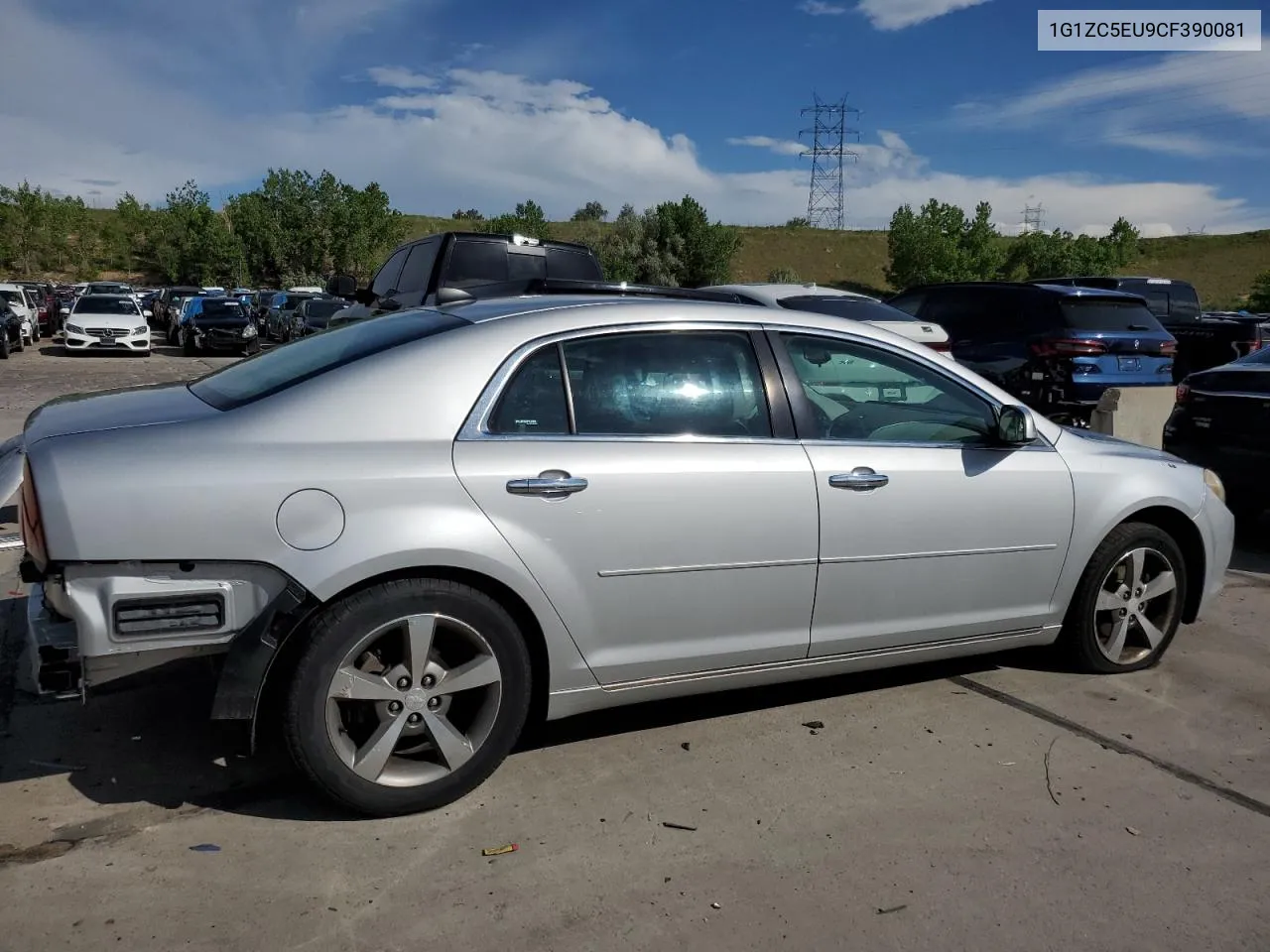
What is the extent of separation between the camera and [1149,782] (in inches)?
143

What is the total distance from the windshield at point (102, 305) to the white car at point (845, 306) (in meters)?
19.5

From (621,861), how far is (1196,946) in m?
1.60

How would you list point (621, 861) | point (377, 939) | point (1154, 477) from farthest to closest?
1. point (1154, 477)
2. point (621, 861)
3. point (377, 939)

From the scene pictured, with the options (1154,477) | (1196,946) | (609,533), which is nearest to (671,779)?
(609,533)

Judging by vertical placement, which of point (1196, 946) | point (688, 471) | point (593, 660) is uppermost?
point (688, 471)

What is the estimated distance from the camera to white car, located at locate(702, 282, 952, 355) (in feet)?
31.8

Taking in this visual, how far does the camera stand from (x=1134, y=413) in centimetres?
916

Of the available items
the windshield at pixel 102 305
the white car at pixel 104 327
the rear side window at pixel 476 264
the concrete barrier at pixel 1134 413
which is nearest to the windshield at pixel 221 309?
the white car at pixel 104 327

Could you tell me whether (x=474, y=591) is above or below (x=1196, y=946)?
above

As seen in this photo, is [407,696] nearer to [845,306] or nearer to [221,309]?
[845,306]

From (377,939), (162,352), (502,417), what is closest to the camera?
(377,939)

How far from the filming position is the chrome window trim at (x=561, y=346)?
10.8ft

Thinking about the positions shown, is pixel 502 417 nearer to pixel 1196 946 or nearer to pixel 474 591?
pixel 474 591

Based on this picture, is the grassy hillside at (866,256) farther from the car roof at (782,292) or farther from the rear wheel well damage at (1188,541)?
the rear wheel well damage at (1188,541)
